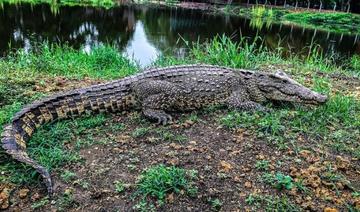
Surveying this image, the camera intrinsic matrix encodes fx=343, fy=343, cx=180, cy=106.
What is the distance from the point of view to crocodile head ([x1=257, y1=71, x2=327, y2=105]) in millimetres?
5000

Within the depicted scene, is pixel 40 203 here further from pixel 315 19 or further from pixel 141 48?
pixel 315 19

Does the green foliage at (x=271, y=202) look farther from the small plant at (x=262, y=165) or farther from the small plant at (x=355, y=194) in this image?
the small plant at (x=355, y=194)

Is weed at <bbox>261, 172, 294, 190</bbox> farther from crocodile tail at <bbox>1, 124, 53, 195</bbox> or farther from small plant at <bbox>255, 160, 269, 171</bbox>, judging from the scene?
crocodile tail at <bbox>1, 124, 53, 195</bbox>

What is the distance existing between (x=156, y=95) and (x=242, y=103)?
50.8 inches

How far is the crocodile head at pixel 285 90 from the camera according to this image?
16.4 ft

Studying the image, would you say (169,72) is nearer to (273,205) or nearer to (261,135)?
(261,135)

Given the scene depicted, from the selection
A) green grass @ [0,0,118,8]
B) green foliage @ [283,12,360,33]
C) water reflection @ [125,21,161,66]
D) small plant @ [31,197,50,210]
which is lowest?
water reflection @ [125,21,161,66]

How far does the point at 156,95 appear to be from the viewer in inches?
193

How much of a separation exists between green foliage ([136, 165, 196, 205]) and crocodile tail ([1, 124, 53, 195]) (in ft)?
2.95

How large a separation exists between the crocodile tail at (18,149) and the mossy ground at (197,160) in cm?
10

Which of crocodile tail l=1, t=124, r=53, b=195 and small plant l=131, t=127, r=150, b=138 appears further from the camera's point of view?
small plant l=131, t=127, r=150, b=138

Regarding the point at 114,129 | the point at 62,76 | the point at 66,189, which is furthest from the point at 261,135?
the point at 62,76

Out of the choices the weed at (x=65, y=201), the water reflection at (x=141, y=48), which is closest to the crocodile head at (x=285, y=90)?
the weed at (x=65, y=201)

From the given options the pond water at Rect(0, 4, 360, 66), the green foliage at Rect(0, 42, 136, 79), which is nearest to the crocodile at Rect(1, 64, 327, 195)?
the green foliage at Rect(0, 42, 136, 79)
